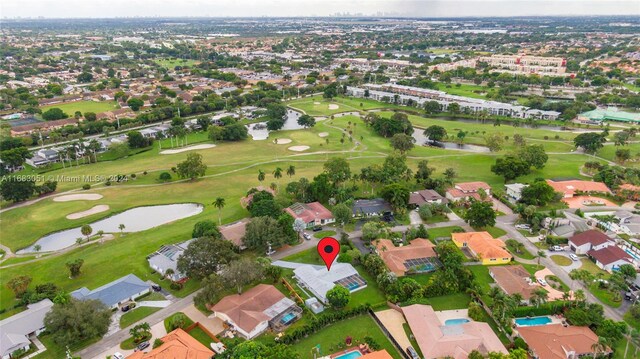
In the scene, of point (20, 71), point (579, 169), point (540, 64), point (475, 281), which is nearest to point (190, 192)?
point (475, 281)

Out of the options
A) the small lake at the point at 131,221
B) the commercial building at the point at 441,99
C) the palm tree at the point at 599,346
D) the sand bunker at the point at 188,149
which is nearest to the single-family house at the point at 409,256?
the palm tree at the point at 599,346

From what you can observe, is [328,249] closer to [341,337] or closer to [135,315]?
[341,337]

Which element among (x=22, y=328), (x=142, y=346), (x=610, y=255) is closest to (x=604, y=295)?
(x=610, y=255)

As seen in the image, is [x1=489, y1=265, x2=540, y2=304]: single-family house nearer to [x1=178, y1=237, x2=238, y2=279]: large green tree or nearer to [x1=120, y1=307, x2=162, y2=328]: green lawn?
[x1=178, y1=237, x2=238, y2=279]: large green tree

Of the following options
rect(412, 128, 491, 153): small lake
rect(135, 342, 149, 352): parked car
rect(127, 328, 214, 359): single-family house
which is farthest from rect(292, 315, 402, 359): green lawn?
rect(412, 128, 491, 153): small lake

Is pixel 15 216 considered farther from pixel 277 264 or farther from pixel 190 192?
pixel 277 264
